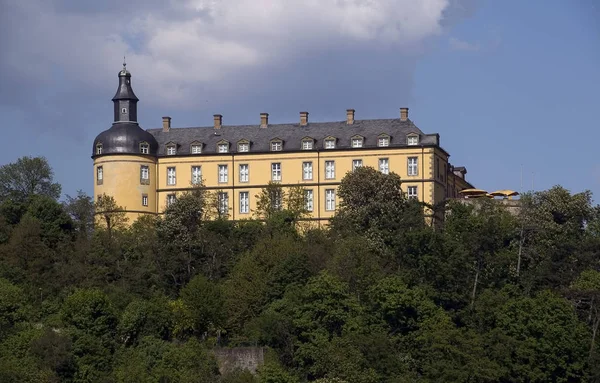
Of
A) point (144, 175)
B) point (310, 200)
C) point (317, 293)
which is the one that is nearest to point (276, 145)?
point (310, 200)

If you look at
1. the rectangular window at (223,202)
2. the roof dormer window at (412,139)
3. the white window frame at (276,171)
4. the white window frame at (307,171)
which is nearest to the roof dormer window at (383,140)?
the roof dormer window at (412,139)

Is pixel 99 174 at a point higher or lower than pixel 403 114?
lower

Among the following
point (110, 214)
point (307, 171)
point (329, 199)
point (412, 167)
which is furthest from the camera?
point (307, 171)

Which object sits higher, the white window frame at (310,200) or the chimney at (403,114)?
the chimney at (403,114)

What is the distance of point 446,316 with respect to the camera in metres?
74.6

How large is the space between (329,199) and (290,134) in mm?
5016

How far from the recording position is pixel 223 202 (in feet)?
308

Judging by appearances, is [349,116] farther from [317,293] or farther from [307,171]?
[317,293]

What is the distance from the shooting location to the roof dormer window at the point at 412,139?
92.0 m

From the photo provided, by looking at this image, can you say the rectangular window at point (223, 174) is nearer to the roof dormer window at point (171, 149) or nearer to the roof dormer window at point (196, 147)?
the roof dormer window at point (196, 147)

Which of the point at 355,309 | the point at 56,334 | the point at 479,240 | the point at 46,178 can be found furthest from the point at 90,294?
the point at 46,178

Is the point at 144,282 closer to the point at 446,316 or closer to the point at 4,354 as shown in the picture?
the point at 4,354

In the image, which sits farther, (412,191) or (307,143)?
(307,143)

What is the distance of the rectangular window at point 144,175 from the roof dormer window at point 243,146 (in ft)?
18.1
